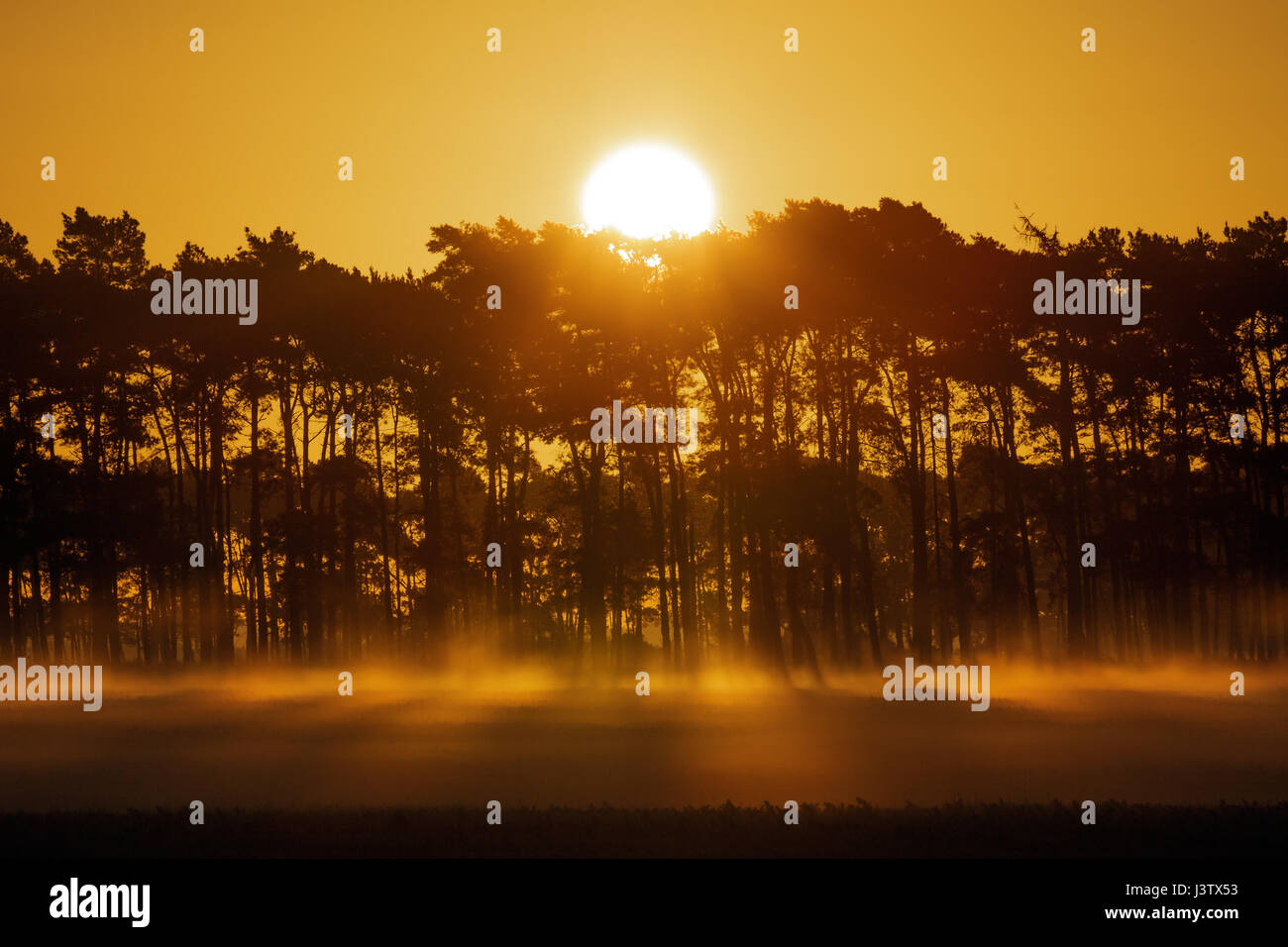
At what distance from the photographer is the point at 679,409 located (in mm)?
63906

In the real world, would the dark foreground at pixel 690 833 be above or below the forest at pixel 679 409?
below

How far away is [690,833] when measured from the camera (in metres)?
18.7

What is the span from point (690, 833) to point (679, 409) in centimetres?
4590

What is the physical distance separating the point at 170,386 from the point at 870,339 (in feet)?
109

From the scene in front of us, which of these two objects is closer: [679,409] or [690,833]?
[690,833]

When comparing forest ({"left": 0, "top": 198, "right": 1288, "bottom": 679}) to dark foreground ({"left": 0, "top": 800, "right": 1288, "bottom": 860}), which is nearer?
dark foreground ({"left": 0, "top": 800, "right": 1288, "bottom": 860})

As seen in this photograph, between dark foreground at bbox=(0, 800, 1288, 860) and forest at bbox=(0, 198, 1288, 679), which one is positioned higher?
forest at bbox=(0, 198, 1288, 679)

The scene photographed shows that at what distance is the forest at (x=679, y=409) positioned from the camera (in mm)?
57688

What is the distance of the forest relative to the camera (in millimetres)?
57688

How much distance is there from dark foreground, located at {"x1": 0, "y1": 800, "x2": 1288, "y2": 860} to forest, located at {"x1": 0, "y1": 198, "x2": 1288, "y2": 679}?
3468cm

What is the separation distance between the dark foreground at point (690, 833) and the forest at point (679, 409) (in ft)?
114

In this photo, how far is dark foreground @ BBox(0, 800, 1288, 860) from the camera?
1814cm

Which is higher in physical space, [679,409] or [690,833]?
[679,409]
